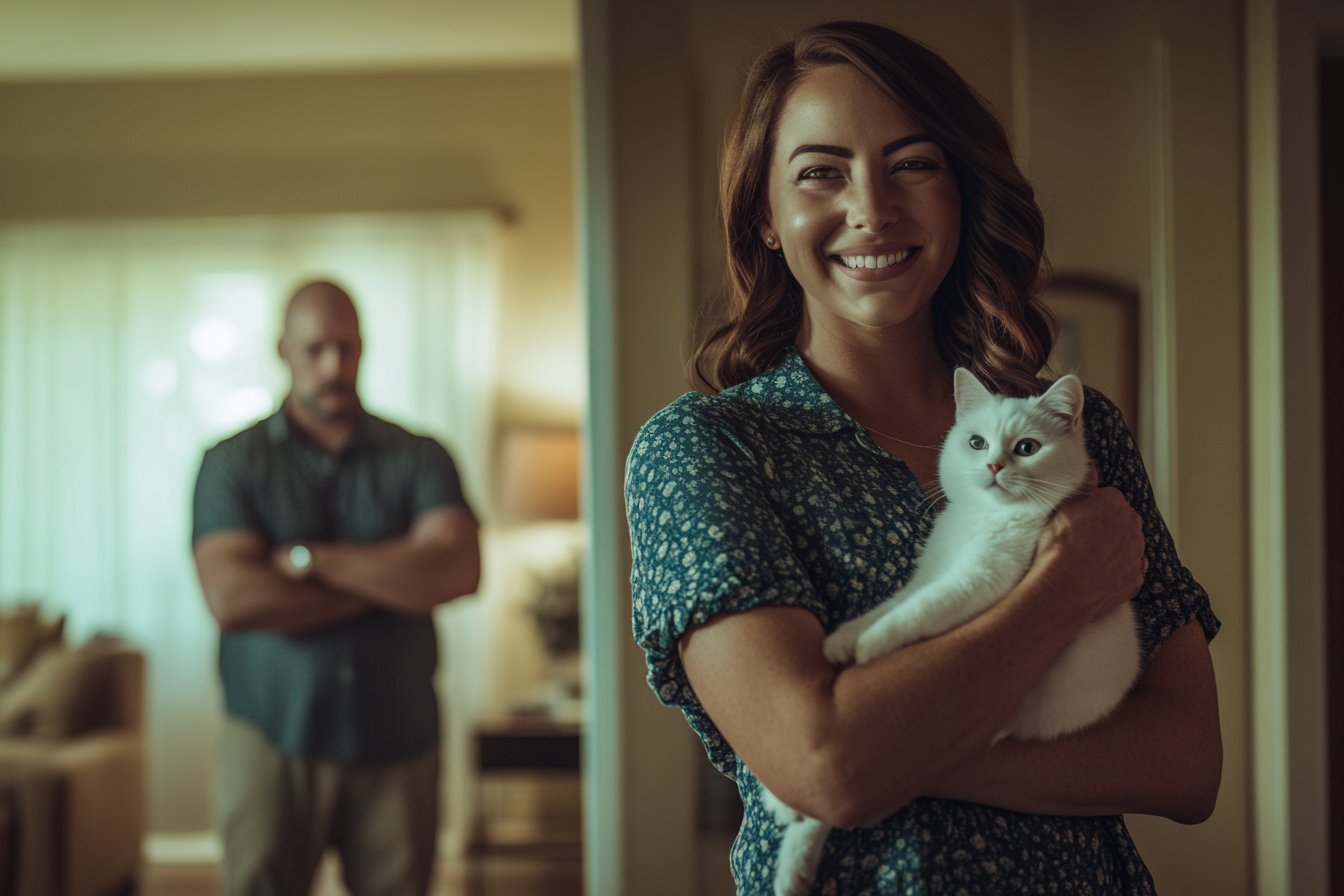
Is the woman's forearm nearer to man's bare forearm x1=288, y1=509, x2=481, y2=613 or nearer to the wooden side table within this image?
man's bare forearm x1=288, y1=509, x2=481, y2=613

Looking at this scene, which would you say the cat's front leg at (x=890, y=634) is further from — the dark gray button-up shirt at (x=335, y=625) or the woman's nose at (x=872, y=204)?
the dark gray button-up shirt at (x=335, y=625)

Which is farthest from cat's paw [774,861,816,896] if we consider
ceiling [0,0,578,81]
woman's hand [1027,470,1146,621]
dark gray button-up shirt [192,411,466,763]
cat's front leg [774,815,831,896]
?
ceiling [0,0,578,81]

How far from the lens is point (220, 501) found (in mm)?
2404

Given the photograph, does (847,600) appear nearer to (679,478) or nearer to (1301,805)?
(679,478)

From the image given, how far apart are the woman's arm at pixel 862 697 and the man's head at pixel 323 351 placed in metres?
A: 2.03

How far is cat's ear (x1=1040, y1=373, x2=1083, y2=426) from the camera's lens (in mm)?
868

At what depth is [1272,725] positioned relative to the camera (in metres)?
2.31

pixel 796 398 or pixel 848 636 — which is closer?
pixel 848 636

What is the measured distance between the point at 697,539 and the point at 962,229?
1.37 ft

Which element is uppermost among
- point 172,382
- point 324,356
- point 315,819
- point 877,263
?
point 172,382

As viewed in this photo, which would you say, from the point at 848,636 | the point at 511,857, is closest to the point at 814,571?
the point at 848,636

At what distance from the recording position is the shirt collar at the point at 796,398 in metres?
0.89

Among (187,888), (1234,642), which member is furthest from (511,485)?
(1234,642)

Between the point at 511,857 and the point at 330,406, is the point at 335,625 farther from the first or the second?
the point at 511,857
